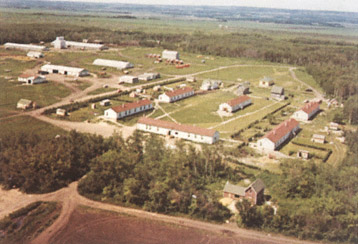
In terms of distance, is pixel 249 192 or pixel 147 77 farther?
pixel 147 77

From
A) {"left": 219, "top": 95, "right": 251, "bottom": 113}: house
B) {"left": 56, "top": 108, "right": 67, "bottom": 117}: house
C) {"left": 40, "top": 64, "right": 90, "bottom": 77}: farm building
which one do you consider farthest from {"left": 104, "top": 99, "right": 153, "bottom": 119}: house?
{"left": 40, "top": 64, "right": 90, "bottom": 77}: farm building

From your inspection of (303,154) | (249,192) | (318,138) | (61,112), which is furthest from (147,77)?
(249,192)

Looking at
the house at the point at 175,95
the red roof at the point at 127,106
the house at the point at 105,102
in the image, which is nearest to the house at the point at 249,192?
the red roof at the point at 127,106

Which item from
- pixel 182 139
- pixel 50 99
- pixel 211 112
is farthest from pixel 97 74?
pixel 182 139

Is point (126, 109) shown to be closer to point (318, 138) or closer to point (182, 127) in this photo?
point (182, 127)

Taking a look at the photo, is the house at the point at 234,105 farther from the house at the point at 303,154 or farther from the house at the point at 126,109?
the house at the point at 303,154

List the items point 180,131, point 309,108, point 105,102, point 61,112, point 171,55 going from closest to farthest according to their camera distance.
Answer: point 180,131, point 61,112, point 105,102, point 309,108, point 171,55

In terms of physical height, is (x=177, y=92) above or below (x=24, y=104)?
above

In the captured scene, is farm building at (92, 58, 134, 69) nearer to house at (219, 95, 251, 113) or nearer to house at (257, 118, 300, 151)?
house at (219, 95, 251, 113)
